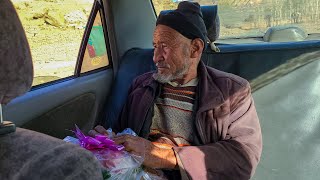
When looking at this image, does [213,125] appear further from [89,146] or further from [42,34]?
[42,34]

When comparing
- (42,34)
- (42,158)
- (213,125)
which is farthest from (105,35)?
(42,158)

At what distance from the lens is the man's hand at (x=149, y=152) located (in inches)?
78.5

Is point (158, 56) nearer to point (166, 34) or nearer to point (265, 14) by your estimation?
point (166, 34)

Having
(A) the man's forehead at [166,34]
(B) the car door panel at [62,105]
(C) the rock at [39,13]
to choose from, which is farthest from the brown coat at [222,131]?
(C) the rock at [39,13]

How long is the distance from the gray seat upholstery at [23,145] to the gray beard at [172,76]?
→ 1253 millimetres

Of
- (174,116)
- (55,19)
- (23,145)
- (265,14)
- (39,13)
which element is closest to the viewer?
(23,145)

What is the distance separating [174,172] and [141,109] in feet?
1.27

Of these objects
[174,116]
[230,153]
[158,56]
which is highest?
[158,56]

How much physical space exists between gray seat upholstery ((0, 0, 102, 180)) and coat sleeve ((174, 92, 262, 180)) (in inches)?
41.8

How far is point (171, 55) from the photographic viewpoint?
2344mm

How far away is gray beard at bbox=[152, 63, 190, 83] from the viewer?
7.55ft

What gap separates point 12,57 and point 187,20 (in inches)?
59.3

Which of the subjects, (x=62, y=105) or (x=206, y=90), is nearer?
(x=206, y=90)

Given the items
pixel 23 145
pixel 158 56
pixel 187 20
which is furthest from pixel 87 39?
pixel 23 145
